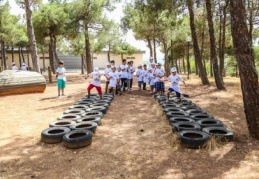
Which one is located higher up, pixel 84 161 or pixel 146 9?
pixel 146 9

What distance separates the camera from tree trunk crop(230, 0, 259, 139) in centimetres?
592

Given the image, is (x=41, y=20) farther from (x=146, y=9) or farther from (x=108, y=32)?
(x=146, y=9)

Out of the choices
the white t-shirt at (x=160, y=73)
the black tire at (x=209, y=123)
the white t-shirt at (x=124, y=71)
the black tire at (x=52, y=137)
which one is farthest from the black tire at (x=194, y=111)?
the white t-shirt at (x=124, y=71)

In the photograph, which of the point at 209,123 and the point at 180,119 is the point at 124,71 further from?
the point at 209,123

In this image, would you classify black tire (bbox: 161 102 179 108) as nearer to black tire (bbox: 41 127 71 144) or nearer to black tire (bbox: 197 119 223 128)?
black tire (bbox: 197 119 223 128)

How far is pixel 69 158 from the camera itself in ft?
17.5

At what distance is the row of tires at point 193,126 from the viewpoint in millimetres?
5750

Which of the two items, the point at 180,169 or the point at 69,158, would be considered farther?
the point at 69,158

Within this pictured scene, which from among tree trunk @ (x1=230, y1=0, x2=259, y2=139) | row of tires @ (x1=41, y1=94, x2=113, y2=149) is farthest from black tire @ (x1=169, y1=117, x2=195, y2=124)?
row of tires @ (x1=41, y1=94, x2=113, y2=149)

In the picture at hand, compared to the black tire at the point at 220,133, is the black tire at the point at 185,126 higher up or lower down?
higher up

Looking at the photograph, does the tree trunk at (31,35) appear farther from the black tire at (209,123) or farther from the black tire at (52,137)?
the black tire at (209,123)

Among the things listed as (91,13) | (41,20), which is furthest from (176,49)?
(41,20)

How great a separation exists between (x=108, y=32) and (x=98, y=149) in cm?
2275

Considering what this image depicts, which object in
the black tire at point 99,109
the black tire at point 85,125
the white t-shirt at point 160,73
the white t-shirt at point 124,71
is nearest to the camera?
the black tire at point 85,125
